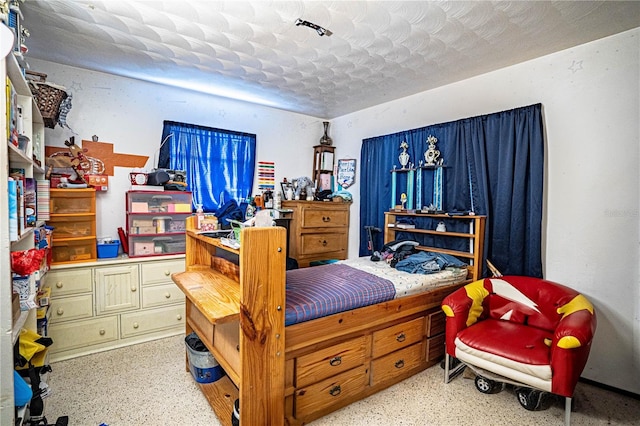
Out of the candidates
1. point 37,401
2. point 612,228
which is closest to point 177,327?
point 37,401

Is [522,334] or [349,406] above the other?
[522,334]

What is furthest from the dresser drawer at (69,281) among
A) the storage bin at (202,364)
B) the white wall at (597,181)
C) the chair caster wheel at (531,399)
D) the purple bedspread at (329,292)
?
the white wall at (597,181)

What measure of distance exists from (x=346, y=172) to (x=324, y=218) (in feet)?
2.59

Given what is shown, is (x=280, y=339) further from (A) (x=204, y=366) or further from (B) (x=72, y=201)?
(B) (x=72, y=201)

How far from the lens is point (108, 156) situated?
10.4 ft

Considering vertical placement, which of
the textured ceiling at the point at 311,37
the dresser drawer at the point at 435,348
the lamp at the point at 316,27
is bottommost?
the dresser drawer at the point at 435,348

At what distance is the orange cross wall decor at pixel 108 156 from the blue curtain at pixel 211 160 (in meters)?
0.23

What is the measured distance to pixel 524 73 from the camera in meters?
2.69

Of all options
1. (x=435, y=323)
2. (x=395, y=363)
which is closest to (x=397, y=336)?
(x=395, y=363)

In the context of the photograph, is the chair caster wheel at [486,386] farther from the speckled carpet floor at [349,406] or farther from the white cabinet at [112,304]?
the white cabinet at [112,304]

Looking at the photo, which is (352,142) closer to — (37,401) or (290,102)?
(290,102)

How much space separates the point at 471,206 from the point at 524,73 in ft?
4.03

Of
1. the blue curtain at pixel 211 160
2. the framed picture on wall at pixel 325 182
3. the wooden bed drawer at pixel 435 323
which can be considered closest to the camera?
the wooden bed drawer at pixel 435 323

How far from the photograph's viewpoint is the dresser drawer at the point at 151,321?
2.90m
